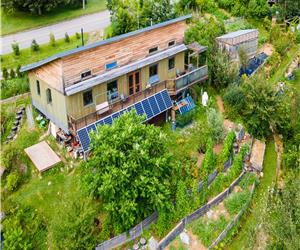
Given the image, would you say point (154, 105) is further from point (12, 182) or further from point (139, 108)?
point (12, 182)

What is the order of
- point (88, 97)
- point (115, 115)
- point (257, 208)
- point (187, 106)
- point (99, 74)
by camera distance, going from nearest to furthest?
point (257, 208), point (88, 97), point (99, 74), point (115, 115), point (187, 106)

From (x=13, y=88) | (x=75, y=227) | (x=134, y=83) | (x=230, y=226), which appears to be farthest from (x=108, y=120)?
(x=230, y=226)

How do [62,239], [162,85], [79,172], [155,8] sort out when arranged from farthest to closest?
[155,8] → [162,85] → [79,172] → [62,239]

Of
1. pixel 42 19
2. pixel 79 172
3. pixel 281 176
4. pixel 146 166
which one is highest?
pixel 42 19

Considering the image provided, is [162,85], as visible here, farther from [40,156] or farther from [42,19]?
[42,19]

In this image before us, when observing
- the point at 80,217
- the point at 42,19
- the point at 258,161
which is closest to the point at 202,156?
the point at 258,161

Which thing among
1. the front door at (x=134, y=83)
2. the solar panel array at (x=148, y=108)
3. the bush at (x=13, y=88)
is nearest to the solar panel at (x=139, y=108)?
the solar panel array at (x=148, y=108)
